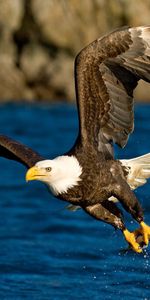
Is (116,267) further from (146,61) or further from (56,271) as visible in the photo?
(146,61)

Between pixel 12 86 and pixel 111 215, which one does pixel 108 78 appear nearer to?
pixel 111 215

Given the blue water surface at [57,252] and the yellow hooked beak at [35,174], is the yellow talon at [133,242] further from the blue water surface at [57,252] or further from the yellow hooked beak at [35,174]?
the yellow hooked beak at [35,174]

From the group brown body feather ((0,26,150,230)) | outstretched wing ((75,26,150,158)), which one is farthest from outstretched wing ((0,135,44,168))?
outstretched wing ((75,26,150,158))

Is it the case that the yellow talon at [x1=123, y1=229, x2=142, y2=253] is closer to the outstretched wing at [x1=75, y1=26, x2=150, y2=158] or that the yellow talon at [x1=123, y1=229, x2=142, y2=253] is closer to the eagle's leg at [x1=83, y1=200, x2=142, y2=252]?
the eagle's leg at [x1=83, y1=200, x2=142, y2=252]

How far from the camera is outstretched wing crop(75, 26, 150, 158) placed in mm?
7086

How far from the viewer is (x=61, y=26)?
92.5 ft

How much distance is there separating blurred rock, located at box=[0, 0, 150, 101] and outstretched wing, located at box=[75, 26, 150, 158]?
19.1 meters

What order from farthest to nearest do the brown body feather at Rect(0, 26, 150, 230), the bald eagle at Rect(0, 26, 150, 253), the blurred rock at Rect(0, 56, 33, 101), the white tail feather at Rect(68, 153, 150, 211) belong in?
the blurred rock at Rect(0, 56, 33, 101) < the white tail feather at Rect(68, 153, 150, 211) < the brown body feather at Rect(0, 26, 150, 230) < the bald eagle at Rect(0, 26, 150, 253)

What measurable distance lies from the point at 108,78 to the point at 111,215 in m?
0.98

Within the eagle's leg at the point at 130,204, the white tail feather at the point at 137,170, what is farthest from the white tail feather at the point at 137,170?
the eagle's leg at the point at 130,204

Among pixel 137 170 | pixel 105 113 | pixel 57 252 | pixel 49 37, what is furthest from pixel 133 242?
pixel 49 37

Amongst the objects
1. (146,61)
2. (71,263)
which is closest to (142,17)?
(71,263)

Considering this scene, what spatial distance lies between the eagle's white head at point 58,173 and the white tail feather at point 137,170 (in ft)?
2.36

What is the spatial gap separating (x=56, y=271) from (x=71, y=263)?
1.26ft
